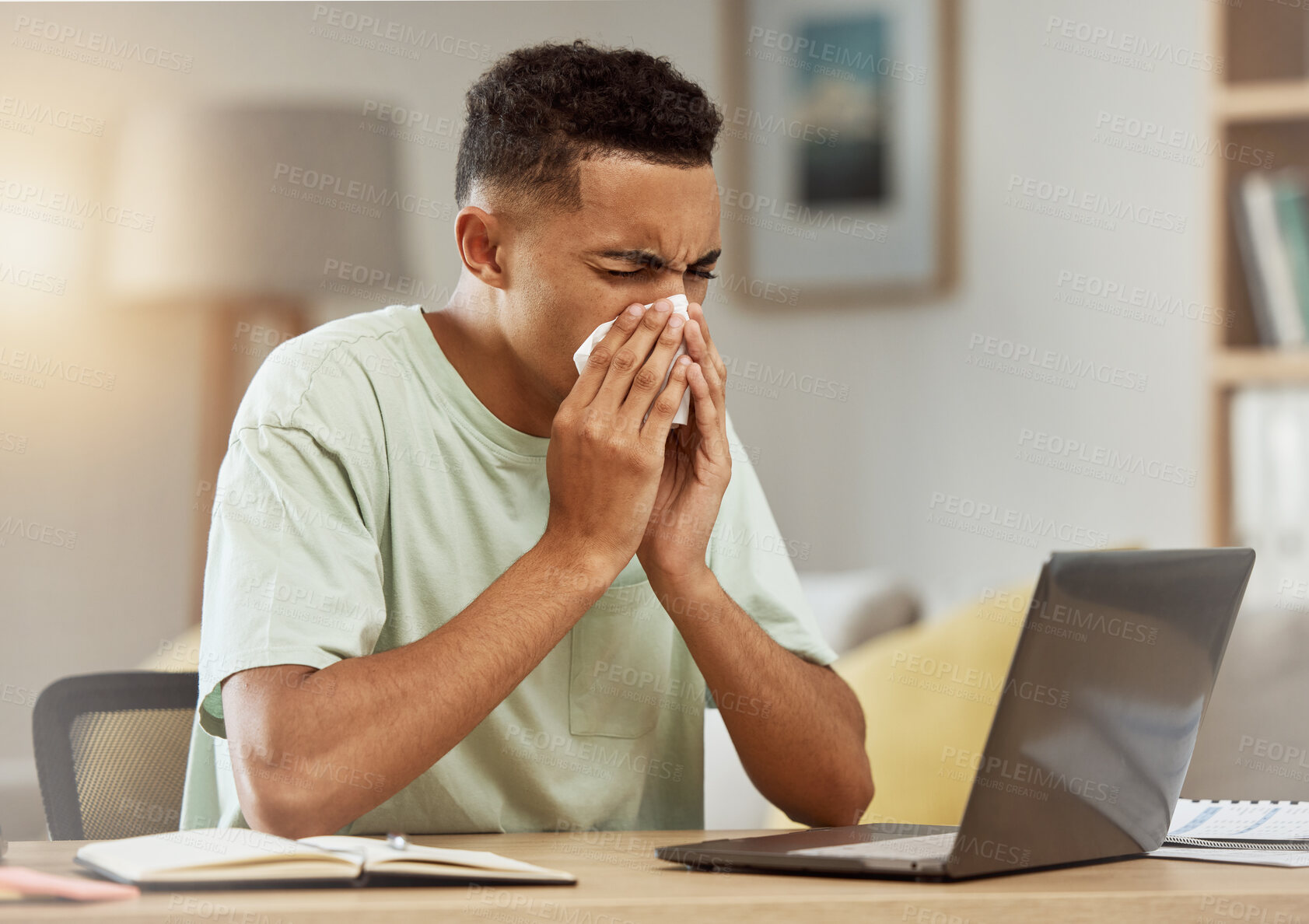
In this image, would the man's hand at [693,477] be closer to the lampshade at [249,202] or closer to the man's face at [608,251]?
the man's face at [608,251]

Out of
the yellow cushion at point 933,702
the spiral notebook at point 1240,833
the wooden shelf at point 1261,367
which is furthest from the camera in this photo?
the wooden shelf at point 1261,367

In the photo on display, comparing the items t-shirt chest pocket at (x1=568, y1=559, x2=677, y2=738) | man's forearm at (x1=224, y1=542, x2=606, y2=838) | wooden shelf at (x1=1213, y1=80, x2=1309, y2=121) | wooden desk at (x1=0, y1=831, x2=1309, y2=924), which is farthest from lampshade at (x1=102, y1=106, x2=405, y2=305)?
wooden desk at (x1=0, y1=831, x2=1309, y2=924)

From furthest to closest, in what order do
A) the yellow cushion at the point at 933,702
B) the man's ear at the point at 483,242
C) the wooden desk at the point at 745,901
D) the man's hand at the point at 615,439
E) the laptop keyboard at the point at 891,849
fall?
the yellow cushion at the point at 933,702, the man's ear at the point at 483,242, the man's hand at the point at 615,439, the laptop keyboard at the point at 891,849, the wooden desk at the point at 745,901

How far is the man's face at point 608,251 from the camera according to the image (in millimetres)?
1163

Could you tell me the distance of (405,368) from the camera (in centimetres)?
123

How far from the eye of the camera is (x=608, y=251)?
117 centimetres

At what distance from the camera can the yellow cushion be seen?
1.62 meters

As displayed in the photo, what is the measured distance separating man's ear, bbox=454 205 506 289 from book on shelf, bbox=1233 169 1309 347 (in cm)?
137

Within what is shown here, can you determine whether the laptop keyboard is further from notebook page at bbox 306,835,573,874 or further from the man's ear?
the man's ear

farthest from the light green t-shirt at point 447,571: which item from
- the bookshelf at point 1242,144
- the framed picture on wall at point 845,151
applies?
the framed picture on wall at point 845,151

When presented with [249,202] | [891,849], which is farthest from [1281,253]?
[249,202]

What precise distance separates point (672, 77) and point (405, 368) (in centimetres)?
39

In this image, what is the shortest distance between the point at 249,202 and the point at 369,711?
77.2 inches

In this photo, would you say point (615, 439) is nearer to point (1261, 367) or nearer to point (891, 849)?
point (891, 849)
